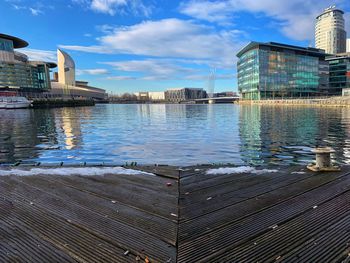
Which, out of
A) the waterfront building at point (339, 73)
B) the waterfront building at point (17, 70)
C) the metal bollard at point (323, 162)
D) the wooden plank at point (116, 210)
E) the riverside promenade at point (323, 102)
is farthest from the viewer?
the waterfront building at point (339, 73)

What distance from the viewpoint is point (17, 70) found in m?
136

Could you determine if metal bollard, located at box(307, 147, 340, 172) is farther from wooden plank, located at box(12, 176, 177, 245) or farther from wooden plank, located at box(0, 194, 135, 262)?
wooden plank, located at box(0, 194, 135, 262)

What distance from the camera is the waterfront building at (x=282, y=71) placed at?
13575cm

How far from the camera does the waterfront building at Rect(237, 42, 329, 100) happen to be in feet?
445

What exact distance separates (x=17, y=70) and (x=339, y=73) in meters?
165

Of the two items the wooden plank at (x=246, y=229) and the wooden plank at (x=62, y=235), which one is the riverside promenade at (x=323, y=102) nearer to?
the wooden plank at (x=246, y=229)

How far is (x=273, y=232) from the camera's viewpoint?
155 inches

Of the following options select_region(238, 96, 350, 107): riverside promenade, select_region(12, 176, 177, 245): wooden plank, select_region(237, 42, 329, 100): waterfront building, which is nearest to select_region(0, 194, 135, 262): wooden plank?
select_region(12, 176, 177, 245): wooden plank

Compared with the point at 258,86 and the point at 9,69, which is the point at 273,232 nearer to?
the point at 258,86

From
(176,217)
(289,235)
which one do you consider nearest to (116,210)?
(176,217)

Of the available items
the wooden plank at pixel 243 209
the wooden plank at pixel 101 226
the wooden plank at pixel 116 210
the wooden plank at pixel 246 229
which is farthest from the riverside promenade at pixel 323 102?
the wooden plank at pixel 101 226

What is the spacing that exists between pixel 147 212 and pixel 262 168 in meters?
4.22

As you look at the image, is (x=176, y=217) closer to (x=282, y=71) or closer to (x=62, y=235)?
(x=62, y=235)

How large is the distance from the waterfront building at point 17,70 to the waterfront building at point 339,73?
522ft
